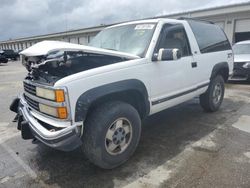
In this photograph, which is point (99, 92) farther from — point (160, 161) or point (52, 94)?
point (160, 161)

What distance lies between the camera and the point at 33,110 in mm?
3412

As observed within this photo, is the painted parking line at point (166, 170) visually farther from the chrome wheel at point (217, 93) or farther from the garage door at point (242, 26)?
the garage door at point (242, 26)

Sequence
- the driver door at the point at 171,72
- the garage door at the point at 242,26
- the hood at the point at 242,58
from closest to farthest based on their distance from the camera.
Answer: the driver door at the point at 171,72, the hood at the point at 242,58, the garage door at the point at 242,26

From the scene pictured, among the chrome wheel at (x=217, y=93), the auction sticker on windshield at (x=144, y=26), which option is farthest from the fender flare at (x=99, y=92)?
the chrome wheel at (x=217, y=93)

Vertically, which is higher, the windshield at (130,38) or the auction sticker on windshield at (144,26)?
the auction sticker on windshield at (144,26)

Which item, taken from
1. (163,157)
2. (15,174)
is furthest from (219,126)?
(15,174)

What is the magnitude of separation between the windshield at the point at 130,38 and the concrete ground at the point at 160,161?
5.00ft

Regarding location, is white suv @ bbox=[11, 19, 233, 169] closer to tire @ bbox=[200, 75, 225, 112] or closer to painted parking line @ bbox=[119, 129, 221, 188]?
painted parking line @ bbox=[119, 129, 221, 188]

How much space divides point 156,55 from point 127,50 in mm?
475

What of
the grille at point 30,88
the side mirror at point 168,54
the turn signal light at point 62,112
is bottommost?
the turn signal light at point 62,112

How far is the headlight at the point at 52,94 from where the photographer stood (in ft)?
8.83

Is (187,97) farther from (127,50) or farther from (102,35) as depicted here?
(102,35)

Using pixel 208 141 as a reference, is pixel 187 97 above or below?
above

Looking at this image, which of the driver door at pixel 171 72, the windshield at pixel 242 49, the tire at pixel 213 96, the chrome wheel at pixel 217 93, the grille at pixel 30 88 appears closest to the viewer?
the grille at pixel 30 88
